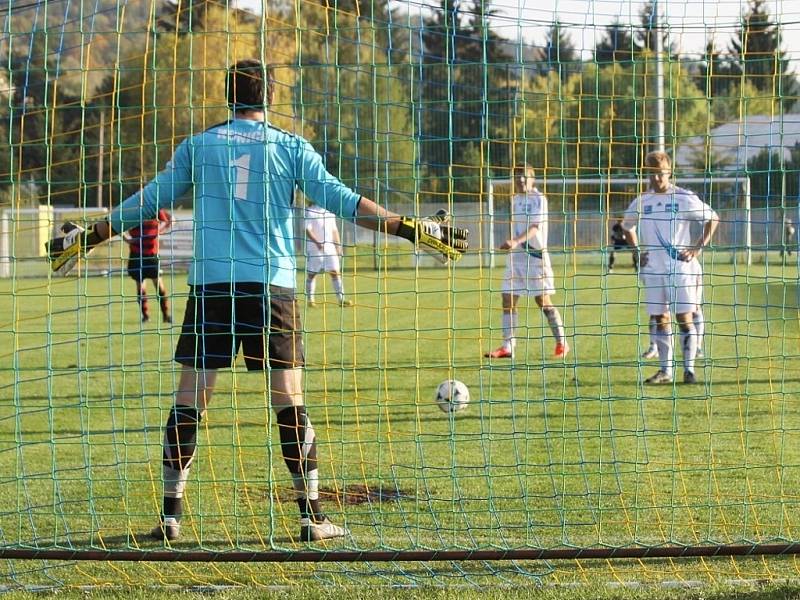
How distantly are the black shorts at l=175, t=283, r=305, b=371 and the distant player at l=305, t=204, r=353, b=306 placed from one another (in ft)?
0.68

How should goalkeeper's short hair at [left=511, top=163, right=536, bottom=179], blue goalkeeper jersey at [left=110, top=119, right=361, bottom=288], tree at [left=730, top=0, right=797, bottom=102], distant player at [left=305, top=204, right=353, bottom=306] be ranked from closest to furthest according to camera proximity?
tree at [left=730, top=0, right=797, bottom=102]
blue goalkeeper jersey at [left=110, top=119, right=361, bottom=288]
distant player at [left=305, top=204, right=353, bottom=306]
goalkeeper's short hair at [left=511, top=163, right=536, bottom=179]

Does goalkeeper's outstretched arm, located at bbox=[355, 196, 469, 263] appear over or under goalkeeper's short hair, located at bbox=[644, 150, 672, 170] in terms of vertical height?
under

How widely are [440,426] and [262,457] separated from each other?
152cm

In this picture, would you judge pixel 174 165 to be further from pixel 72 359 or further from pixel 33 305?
pixel 33 305

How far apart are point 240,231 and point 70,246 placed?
0.68 meters

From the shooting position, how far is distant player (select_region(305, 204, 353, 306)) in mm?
4974

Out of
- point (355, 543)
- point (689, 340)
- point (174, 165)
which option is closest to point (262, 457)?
point (355, 543)

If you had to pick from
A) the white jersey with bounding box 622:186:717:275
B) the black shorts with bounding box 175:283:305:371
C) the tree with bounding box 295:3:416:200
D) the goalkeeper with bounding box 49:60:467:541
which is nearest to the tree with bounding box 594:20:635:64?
the tree with bounding box 295:3:416:200

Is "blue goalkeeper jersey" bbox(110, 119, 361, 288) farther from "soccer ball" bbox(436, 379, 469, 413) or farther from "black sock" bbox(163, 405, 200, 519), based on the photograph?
"soccer ball" bbox(436, 379, 469, 413)

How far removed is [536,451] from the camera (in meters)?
6.82

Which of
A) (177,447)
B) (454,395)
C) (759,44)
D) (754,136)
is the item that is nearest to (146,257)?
(177,447)

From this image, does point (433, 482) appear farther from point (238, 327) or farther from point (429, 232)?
point (429, 232)

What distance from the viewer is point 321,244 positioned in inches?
230

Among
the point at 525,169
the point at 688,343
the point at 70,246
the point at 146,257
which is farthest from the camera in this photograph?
the point at 688,343
